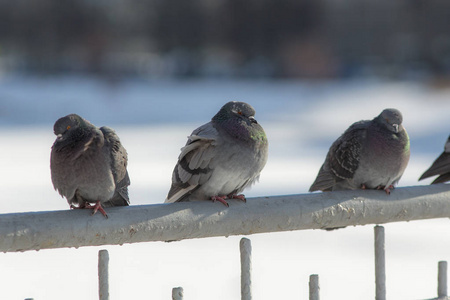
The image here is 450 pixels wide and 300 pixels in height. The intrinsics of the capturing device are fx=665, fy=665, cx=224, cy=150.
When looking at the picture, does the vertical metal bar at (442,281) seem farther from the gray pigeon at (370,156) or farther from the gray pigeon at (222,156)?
the gray pigeon at (222,156)

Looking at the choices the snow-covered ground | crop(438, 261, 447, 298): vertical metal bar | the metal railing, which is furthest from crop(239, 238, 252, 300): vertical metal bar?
the snow-covered ground

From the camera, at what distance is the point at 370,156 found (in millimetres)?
2955

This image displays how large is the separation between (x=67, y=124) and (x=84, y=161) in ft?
0.46

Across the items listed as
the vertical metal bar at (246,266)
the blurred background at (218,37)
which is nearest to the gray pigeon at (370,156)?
the vertical metal bar at (246,266)

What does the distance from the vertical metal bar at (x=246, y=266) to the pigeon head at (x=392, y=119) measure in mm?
1214

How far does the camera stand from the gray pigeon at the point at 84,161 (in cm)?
224

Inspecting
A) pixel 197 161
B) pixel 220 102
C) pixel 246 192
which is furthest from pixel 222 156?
pixel 220 102

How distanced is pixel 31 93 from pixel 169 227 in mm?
20747

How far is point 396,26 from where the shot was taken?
25438 mm

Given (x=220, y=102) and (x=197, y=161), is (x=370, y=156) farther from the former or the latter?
(x=220, y=102)

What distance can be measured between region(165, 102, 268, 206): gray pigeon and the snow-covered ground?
1.79 metres

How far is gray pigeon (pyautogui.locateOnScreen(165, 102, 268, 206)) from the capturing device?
2615 millimetres

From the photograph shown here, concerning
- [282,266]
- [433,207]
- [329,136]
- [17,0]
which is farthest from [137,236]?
[17,0]

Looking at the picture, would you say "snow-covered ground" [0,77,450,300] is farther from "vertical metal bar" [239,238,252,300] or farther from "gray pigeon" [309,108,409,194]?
"vertical metal bar" [239,238,252,300]
